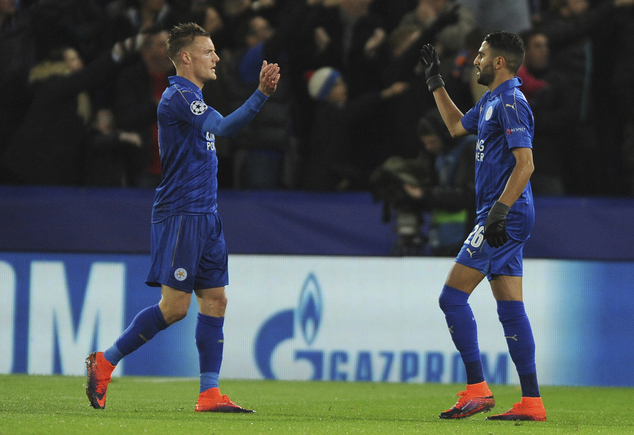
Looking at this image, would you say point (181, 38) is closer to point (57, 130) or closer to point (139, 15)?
point (57, 130)

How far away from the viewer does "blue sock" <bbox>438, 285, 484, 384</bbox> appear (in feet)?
15.8

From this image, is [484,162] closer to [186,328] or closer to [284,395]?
[284,395]

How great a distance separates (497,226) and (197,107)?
1601mm

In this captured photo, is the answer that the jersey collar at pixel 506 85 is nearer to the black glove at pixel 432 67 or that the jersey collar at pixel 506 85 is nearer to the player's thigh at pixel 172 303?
the black glove at pixel 432 67

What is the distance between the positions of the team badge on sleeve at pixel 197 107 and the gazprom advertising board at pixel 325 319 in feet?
10.5

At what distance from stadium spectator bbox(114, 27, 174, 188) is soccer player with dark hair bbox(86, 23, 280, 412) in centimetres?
368

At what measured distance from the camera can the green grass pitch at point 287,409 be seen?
4.07 m

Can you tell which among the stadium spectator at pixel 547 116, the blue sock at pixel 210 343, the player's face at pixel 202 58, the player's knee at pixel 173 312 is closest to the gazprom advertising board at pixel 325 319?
the stadium spectator at pixel 547 116

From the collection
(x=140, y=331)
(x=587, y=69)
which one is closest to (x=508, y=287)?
(x=140, y=331)

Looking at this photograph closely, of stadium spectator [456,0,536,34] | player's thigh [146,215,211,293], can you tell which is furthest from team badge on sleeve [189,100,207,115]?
stadium spectator [456,0,536,34]

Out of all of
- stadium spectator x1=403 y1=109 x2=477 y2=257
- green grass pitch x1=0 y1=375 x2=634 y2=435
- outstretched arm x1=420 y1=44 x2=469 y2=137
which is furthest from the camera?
stadium spectator x1=403 y1=109 x2=477 y2=257

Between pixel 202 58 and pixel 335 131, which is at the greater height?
pixel 202 58

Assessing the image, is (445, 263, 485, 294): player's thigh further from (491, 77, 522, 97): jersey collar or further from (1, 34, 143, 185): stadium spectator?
(1, 34, 143, 185): stadium spectator

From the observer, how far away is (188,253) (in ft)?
15.5
